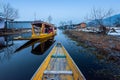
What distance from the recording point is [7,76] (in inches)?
326

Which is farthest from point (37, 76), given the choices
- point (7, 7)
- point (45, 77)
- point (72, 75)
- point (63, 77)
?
point (7, 7)

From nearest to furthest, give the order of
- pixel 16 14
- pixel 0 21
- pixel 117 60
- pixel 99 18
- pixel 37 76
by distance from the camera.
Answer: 1. pixel 37 76
2. pixel 117 60
3. pixel 0 21
4. pixel 99 18
5. pixel 16 14

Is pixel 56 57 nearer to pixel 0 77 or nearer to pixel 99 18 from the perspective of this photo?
pixel 0 77

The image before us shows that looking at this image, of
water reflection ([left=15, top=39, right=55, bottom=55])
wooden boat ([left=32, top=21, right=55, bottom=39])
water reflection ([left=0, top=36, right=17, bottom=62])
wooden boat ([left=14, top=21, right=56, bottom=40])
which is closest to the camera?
water reflection ([left=0, top=36, right=17, bottom=62])

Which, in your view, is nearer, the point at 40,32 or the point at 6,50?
the point at 6,50

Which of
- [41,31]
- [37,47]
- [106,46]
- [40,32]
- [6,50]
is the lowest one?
[6,50]

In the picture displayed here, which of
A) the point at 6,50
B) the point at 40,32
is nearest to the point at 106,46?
the point at 6,50

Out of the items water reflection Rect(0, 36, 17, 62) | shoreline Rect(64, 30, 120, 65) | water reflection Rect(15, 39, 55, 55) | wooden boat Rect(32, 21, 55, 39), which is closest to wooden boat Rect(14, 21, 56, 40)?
wooden boat Rect(32, 21, 55, 39)

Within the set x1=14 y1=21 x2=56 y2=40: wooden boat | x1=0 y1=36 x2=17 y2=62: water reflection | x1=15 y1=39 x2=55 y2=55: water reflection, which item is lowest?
x1=0 y1=36 x2=17 y2=62: water reflection

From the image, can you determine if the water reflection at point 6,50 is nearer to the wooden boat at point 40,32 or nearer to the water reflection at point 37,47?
the water reflection at point 37,47

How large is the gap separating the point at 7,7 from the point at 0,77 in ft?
178

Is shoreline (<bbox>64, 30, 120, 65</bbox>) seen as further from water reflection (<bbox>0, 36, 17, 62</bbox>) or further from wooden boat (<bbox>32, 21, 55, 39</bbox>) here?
water reflection (<bbox>0, 36, 17, 62</bbox>)

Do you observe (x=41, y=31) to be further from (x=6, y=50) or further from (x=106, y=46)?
(x=106, y=46)

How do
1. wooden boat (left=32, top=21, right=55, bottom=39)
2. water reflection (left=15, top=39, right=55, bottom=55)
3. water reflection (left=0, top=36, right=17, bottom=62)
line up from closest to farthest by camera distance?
water reflection (left=0, top=36, right=17, bottom=62), water reflection (left=15, top=39, right=55, bottom=55), wooden boat (left=32, top=21, right=55, bottom=39)
